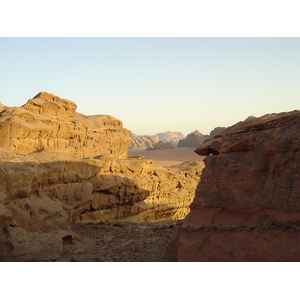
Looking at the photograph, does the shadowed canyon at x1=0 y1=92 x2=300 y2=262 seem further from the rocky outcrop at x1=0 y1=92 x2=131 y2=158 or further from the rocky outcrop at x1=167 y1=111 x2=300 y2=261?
the rocky outcrop at x1=0 y1=92 x2=131 y2=158

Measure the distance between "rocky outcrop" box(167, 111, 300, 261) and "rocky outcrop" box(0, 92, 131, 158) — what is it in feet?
27.0

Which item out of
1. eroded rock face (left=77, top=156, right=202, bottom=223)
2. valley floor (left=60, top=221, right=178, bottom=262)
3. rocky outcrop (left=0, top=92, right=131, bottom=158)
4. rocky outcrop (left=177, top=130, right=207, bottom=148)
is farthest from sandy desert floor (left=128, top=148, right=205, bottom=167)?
valley floor (left=60, top=221, right=178, bottom=262)

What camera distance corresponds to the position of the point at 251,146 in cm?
572

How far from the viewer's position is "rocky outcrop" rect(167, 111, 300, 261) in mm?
5020

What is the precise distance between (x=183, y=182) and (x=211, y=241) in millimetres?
11632

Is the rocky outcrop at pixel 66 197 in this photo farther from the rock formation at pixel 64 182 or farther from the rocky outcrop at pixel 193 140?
the rocky outcrop at pixel 193 140

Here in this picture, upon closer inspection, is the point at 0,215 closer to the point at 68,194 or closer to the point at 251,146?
the point at 68,194

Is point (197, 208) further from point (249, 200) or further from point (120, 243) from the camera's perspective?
point (120, 243)

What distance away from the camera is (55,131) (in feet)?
56.7

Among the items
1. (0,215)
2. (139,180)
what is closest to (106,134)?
(139,180)

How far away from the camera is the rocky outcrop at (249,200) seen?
198 inches

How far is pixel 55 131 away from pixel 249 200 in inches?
551

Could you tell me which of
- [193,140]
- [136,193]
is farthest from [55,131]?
[193,140]

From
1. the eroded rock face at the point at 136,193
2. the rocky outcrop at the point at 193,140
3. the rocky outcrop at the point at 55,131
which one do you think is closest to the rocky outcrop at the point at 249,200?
the eroded rock face at the point at 136,193
